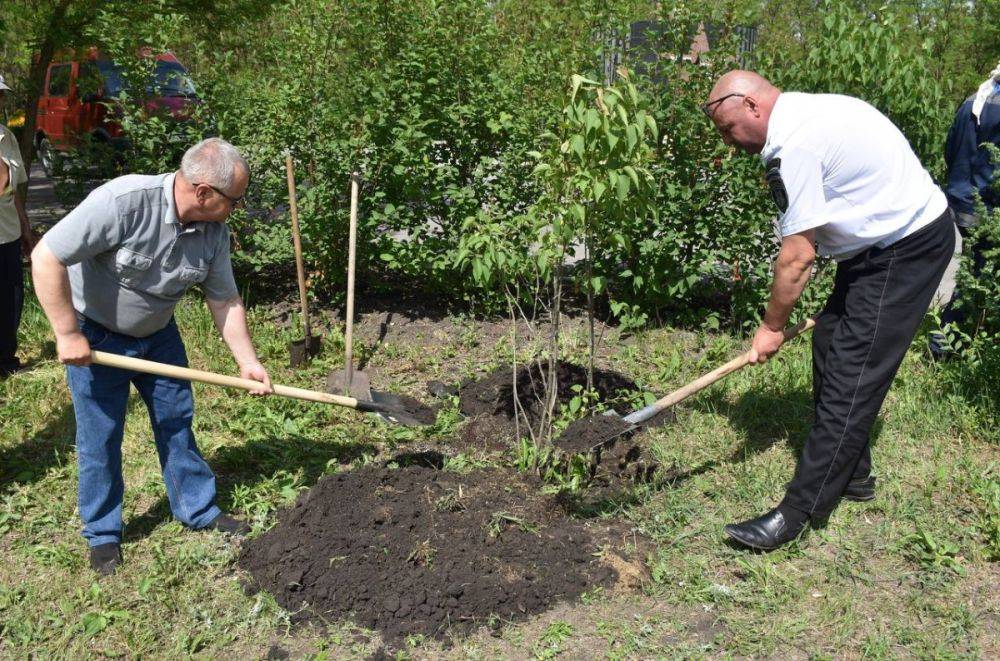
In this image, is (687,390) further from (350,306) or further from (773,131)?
(350,306)

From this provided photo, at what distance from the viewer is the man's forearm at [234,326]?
136 inches

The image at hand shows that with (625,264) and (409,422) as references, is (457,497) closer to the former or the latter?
(409,422)

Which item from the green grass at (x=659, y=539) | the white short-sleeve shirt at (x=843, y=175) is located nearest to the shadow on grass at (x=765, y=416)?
the green grass at (x=659, y=539)

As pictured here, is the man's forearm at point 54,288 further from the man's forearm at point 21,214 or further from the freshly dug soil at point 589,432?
the man's forearm at point 21,214

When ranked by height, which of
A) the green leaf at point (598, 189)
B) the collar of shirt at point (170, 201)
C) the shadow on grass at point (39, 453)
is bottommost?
the shadow on grass at point (39, 453)

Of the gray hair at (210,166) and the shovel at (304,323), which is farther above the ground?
the gray hair at (210,166)

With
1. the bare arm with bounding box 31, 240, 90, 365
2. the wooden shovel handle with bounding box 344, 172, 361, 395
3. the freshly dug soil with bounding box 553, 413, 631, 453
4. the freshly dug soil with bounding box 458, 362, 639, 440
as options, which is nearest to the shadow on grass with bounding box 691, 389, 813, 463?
the freshly dug soil with bounding box 458, 362, 639, 440

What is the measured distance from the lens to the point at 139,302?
10.2 ft

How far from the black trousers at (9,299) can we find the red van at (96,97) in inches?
52.4

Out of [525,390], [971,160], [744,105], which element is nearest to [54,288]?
[525,390]

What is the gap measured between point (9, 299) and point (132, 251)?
9.02 feet

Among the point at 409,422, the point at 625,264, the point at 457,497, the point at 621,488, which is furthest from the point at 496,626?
the point at 625,264

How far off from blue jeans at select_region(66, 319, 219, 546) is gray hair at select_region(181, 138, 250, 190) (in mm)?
760

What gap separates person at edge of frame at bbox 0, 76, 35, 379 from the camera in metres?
4.84
